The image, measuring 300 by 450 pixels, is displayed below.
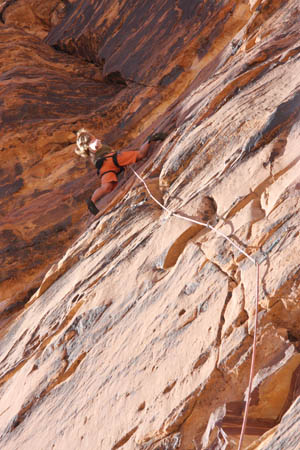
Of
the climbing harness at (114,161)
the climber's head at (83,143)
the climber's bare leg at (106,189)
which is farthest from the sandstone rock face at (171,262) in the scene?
the climber's head at (83,143)

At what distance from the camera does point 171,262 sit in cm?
393

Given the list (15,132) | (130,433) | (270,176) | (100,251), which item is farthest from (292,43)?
(15,132)

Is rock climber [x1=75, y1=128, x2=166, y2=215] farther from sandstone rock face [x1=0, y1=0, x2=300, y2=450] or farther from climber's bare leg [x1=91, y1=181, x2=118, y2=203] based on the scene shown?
sandstone rock face [x1=0, y1=0, x2=300, y2=450]

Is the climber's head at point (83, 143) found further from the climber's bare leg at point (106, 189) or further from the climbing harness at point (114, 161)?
the climber's bare leg at point (106, 189)

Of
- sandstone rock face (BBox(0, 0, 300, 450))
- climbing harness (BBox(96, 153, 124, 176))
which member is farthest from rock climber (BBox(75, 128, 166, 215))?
sandstone rock face (BBox(0, 0, 300, 450))

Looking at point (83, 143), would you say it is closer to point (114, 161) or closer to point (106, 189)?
point (114, 161)

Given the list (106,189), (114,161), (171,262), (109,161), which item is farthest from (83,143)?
(171,262)

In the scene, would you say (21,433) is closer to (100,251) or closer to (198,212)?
(100,251)

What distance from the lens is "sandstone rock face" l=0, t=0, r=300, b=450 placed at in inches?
109

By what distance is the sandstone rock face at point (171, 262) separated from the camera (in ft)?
9.11

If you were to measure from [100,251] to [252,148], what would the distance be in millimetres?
2293

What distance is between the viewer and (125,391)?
10.8 ft

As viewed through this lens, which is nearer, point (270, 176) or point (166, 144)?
point (270, 176)

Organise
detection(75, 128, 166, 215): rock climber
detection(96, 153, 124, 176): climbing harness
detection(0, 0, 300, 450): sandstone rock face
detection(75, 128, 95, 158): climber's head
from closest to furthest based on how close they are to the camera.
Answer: detection(0, 0, 300, 450): sandstone rock face < detection(75, 128, 166, 215): rock climber < detection(96, 153, 124, 176): climbing harness < detection(75, 128, 95, 158): climber's head
